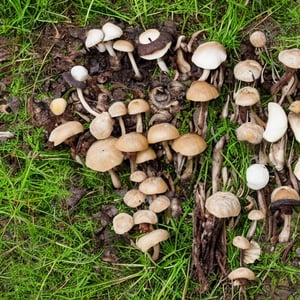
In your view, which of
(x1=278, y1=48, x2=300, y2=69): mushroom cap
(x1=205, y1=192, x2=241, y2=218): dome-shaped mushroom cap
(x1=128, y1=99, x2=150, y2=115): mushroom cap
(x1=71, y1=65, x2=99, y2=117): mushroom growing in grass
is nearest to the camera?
(x1=205, y1=192, x2=241, y2=218): dome-shaped mushroom cap

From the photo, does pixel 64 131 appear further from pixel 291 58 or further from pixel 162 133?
pixel 291 58

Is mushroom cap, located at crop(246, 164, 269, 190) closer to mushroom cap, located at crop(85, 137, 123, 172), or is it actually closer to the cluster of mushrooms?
the cluster of mushrooms

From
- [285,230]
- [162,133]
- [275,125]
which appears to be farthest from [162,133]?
[285,230]

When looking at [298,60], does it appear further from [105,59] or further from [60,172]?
[60,172]

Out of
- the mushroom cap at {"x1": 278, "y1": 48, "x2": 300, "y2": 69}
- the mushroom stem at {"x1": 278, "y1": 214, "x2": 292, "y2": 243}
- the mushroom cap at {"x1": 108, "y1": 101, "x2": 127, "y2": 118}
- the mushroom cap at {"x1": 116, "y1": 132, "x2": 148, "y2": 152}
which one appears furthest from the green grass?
the mushroom cap at {"x1": 108, "y1": 101, "x2": 127, "y2": 118}

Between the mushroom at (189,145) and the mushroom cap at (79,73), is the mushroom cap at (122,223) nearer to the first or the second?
the mushroom at (189,145)

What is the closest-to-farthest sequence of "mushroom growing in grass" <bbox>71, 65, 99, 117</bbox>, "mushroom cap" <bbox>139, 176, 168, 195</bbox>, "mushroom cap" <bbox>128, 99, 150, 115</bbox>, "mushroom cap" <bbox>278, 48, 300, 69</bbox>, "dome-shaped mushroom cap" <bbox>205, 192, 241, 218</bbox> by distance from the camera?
"dome-shaped mushroom cap" <bbox>205, 192, 241, 218</bbox>, "mushroom cap" <bbox>278, 48, 300, 69</bbox>, "mushroom cap" <bbox>139, 176, 168, 195</bbox>, "mushroom cap" <bbox>128, 99, 150, 115</bbox>, "mushroom growing in grass" <bbox>71, 65, 99, 117</bbox>
